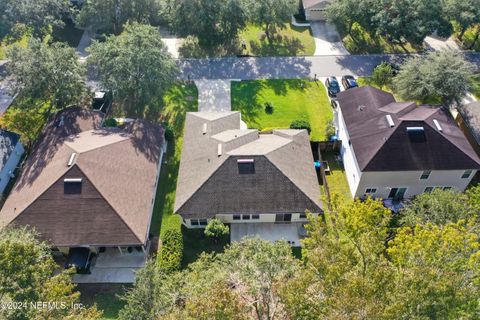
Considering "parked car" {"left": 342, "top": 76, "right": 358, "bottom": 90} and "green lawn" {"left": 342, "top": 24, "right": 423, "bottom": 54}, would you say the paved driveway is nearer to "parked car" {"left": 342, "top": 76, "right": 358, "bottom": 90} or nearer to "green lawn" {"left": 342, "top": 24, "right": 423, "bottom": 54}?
"parked car" {"left": 342, "top": 76, "right": 358, "bottom": 90}

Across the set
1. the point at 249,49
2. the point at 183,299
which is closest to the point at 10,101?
the point at 249,49

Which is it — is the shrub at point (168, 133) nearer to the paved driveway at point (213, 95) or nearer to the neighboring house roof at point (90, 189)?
the neighboring house roof at point (90, 189)

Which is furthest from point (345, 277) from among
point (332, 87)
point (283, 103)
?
point (332, 87)

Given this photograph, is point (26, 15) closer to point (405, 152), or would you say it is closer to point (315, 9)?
point (315, 9)

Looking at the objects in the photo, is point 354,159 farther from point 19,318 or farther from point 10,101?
point 10,101

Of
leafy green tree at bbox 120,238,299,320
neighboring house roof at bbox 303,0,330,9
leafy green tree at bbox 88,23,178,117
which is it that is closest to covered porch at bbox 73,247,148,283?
leafy green tree at bbox 120,238,299,320

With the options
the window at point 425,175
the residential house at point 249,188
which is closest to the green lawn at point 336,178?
the residential house at point 249,188

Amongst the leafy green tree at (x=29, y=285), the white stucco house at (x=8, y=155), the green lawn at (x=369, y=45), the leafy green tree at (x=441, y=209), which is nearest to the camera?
the leafy green tree at (x=29, y=285)
